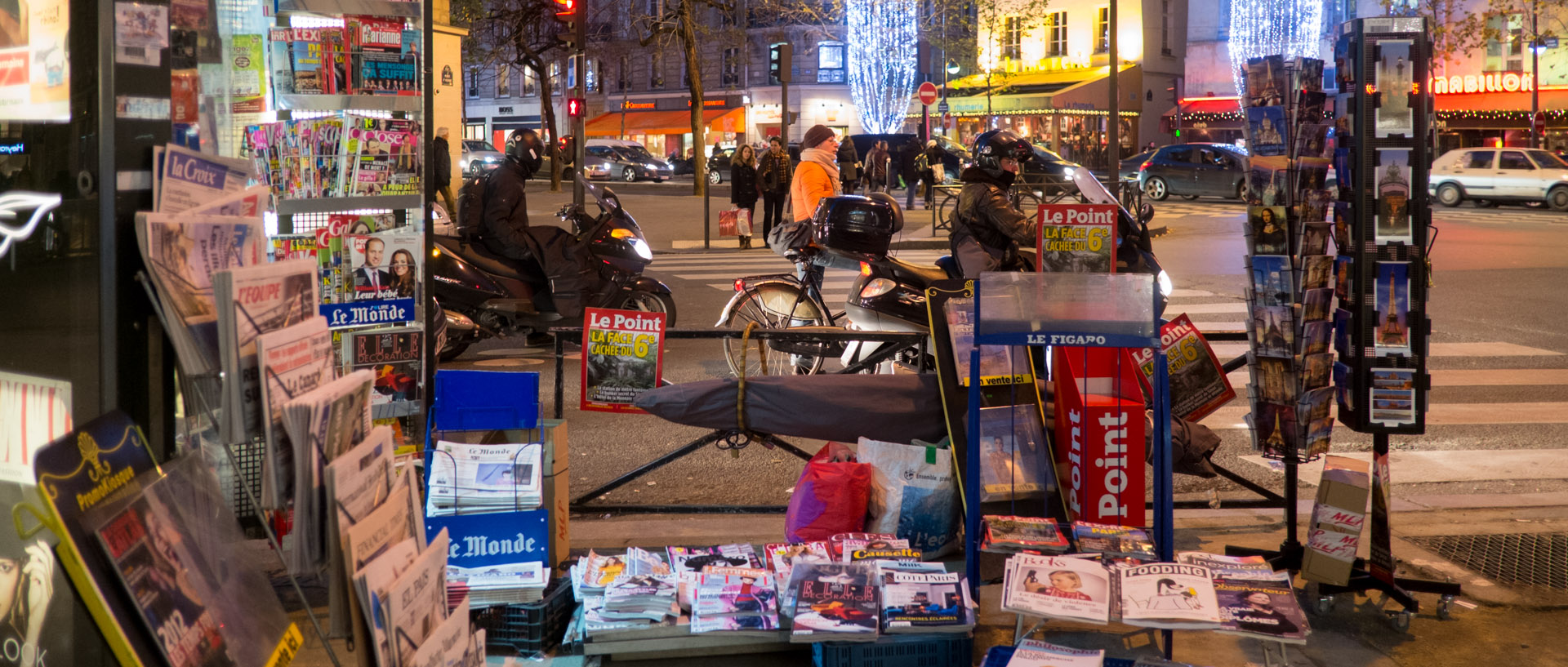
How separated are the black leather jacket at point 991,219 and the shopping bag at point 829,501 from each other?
298cm

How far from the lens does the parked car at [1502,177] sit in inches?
1008

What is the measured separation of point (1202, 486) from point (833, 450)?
7.94ft

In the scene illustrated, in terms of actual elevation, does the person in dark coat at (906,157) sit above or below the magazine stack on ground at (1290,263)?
above

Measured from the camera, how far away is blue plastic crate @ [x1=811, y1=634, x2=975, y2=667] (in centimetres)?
370

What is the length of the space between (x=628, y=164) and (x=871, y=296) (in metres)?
34.4

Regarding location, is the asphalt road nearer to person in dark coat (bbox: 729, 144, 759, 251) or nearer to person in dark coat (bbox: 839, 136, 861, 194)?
person in dark coat (bbox: 729, 144, 759, 251)

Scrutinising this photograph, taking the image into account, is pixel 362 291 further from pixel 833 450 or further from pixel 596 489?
pixel 833 450

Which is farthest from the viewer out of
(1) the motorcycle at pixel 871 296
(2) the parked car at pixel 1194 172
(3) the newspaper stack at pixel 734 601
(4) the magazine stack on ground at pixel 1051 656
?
(2) the parked car at pixel 1194 172

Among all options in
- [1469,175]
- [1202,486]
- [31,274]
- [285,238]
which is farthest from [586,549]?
[1469,175]

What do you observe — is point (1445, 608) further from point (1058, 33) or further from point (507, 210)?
point (1058, 33)

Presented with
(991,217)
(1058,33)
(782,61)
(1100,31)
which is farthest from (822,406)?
(1058,33)

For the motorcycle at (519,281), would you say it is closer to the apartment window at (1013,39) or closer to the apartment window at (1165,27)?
the apartment window at (1013,39)

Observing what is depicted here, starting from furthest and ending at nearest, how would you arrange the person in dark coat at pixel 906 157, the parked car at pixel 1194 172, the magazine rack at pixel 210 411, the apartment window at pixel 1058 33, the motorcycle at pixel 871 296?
the apartment window at pixel 1058 33
the person in dark coat at pixel 906 157
the parked car at pixel 1194 172
the motorcycle at pixel 871 296
the magazine rack at pixel 210 411

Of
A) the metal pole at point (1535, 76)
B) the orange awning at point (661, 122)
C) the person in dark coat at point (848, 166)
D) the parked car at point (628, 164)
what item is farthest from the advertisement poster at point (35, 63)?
the orange awning at point (661, 122)
